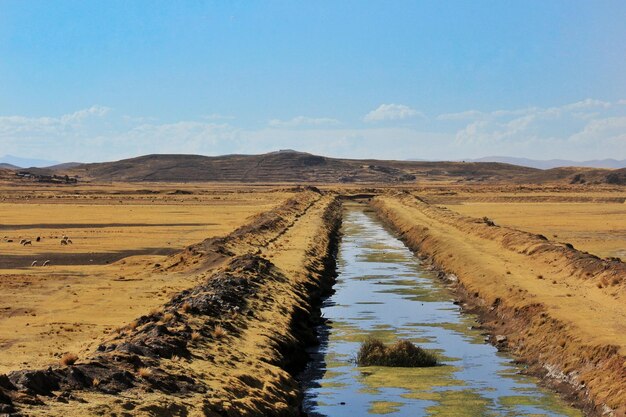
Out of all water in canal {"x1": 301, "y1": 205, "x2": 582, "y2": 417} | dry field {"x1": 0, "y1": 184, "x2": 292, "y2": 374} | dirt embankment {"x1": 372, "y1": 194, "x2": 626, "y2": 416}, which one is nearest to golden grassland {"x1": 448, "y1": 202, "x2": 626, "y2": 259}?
dirt embankment {"x1": 372, "y1": 194, "x2": 626, "y2": 416}

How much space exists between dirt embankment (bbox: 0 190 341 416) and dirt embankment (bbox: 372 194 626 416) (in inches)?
219

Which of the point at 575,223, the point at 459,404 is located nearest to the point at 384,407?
the point at 459,404

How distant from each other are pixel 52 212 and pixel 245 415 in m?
67.1

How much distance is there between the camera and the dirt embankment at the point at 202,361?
493 inches

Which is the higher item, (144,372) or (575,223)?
(144,372)

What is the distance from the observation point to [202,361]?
16812mm

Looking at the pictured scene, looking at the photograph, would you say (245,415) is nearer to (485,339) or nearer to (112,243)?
(485,339)

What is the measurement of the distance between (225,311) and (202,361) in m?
5.43

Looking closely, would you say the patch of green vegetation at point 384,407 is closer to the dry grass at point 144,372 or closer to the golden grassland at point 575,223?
the dry grass at point 144,372

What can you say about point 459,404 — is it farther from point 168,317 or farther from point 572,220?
point 572,220

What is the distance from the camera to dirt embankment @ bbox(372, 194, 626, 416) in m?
18.2

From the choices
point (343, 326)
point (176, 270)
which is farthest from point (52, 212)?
point (343, 326)

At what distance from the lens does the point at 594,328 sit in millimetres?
21422

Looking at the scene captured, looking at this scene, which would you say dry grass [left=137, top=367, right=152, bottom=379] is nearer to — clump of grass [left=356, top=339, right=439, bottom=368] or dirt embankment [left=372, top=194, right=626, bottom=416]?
clump of grass [left=356, top=339, right=439, bottom=368]
